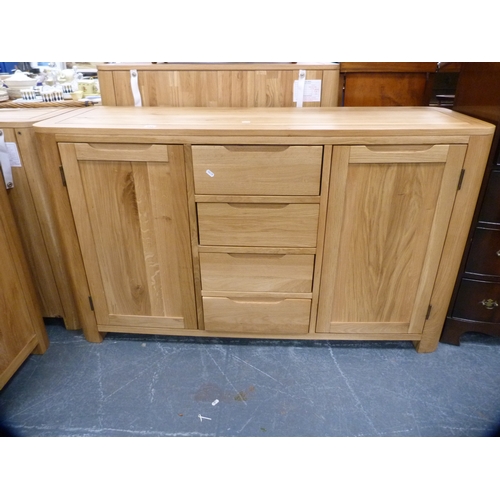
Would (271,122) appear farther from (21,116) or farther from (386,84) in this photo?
(21,116)

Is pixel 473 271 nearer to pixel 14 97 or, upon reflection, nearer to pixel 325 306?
pixel 325 306

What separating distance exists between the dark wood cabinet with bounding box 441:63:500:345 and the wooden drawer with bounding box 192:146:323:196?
544 mm

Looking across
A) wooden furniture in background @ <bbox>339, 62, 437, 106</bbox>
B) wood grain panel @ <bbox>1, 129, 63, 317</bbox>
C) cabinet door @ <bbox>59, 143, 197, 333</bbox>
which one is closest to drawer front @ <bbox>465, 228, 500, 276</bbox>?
wooden furniture in background @ <bbox>339, 62, 437, 106</bbox>

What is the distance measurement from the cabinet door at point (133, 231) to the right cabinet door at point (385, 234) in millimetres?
484

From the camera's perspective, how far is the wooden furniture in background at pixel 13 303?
45.3 inches

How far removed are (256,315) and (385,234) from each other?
0.52m

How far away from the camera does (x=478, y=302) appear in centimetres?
130

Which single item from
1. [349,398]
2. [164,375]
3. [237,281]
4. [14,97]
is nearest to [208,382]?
[164,375]

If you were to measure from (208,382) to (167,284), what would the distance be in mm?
365

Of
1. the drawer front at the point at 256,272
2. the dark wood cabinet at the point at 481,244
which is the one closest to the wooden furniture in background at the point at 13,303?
the drawer front at the point at 256,272

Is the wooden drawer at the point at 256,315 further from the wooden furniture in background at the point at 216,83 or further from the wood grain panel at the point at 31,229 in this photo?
the wooden furniture in background at the point at 216,83

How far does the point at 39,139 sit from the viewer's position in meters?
1.07

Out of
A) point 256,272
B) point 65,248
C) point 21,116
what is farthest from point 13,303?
point 256,272

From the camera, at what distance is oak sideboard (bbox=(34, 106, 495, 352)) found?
3.42 ft
